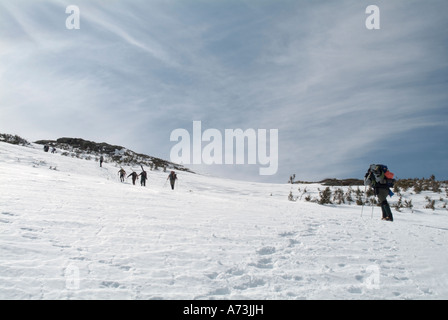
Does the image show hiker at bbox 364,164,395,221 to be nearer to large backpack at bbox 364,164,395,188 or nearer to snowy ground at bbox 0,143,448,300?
large backpack at bbox 364,164,395,188

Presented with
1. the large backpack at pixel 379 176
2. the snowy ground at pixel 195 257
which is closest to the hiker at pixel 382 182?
the large backpack at pixel 379 176

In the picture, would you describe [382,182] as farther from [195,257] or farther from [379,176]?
[195,257]

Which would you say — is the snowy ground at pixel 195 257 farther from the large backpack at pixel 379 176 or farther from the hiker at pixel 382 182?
the large backpack at pixel 379 176

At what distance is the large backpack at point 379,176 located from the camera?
884 cm

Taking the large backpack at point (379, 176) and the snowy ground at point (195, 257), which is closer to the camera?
the snowy ground at point (195, 257)

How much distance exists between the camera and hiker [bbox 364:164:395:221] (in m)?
8.73

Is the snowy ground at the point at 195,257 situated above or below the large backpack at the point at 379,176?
below

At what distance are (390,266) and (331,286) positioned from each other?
4.83ft

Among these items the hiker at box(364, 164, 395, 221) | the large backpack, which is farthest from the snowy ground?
the large backpack

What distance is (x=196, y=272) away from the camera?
339 centimetres

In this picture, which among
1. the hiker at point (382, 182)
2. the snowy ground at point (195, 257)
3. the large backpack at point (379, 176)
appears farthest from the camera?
the large backpack at point (379, 176)

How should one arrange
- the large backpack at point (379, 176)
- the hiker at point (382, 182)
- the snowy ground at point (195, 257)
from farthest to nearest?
the large backpack at point (379, 176) < the hiker at point (382, 182) < the snowy ground at point (195, 257)

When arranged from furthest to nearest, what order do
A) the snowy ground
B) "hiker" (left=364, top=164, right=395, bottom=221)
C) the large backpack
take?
the large backpack
"hiker" (left=364, top=164, right=395, bottom=221)
the snowy ground

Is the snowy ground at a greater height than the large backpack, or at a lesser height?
lesser
